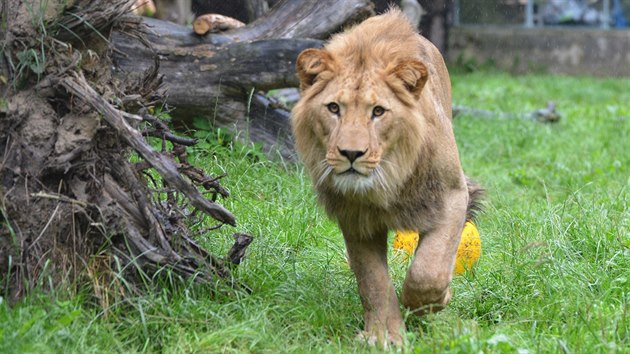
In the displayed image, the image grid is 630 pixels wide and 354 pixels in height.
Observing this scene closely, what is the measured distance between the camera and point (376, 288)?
474 cm

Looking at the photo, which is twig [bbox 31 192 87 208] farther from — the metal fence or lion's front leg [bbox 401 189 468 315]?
the metal fence

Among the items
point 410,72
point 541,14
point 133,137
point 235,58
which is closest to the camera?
point 133,137

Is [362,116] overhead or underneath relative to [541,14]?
overhead

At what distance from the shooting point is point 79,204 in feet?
14.2

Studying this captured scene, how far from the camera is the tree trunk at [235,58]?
24.1 ft

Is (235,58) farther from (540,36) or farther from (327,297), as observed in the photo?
(540,36)

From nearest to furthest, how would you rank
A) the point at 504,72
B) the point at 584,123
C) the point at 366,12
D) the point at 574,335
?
the point at 574,335 < the point at 366,12 < the point at 584,123 < the point at 504,72

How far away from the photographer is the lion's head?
430 centimetres

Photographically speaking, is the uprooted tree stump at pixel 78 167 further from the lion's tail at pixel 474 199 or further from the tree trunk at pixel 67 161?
the lion's tail at pixel 474 199

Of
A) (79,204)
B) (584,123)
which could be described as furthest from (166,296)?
(584,123)

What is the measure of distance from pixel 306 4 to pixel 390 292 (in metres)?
3.50

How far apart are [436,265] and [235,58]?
11.0 ft

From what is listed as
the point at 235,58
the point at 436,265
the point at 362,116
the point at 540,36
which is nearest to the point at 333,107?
the point at 362,116

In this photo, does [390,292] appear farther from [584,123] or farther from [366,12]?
[584,123]
